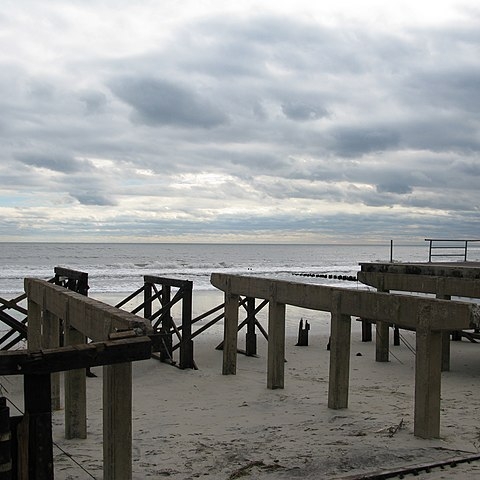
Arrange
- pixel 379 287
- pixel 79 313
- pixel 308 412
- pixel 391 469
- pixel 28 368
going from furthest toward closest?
1. pixel 379 287
2. pixel 308 412
3. pixel 79 313
4. pixel 391 469
5. pixel 28 368

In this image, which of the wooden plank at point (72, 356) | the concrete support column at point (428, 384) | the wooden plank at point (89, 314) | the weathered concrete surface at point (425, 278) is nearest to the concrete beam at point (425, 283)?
the weathered concrete surface at point (425, 278)

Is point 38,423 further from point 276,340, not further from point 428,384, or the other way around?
point 276,340

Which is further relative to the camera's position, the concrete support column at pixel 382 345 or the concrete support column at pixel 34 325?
the concrete support column at pixel 382 345

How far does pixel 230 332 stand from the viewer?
42.5 ft

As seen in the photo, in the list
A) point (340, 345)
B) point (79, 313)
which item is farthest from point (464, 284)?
point (79, 313)

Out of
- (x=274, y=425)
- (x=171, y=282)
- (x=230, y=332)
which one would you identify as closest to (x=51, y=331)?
(x=274, y=425)

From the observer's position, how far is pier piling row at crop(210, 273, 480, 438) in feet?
26.3

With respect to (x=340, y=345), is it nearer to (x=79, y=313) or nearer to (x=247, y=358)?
(x=79, y=313)

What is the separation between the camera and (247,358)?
1548cm

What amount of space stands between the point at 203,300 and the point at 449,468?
24737 mm

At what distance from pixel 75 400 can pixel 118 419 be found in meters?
2.78

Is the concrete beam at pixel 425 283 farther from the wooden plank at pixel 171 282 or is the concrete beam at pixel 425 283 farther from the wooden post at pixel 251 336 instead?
the wooden plank at pixel 171 282

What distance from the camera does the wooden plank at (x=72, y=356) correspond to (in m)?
4.94

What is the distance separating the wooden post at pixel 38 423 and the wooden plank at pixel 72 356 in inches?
5.8
